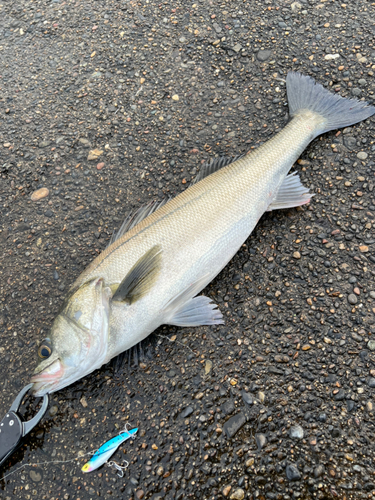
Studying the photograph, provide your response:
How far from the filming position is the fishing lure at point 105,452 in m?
2.59

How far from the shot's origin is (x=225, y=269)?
3104 mm

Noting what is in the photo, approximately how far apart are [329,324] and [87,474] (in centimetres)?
204

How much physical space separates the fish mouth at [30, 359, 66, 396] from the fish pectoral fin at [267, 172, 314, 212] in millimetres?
2052

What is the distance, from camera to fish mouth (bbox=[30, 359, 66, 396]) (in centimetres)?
262

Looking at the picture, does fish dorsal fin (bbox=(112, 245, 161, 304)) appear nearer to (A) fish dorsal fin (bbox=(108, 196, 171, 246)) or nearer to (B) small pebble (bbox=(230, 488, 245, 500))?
(A) fish dorsal fin (bbox=(108, 196, 171, 246))

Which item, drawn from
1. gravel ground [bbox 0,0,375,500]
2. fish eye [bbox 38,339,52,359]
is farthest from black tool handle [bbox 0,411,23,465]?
fish eye [bbox 38,339,52,359]

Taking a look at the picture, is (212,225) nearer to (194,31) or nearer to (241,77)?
(241,77)

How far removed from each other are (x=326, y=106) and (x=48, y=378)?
3.23 m

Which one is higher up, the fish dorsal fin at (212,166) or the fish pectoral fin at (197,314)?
the fish dorsal fin at (212,166)

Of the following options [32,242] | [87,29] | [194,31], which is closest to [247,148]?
[194,31]

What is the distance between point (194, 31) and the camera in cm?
412

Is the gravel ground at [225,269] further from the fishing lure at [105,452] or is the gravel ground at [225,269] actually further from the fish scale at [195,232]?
the fish scale at [195,232]

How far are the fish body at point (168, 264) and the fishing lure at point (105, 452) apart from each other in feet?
1.68

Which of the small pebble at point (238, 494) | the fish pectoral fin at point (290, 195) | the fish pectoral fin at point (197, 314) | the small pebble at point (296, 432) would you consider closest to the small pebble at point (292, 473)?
the small pebble at point (296, 432)
